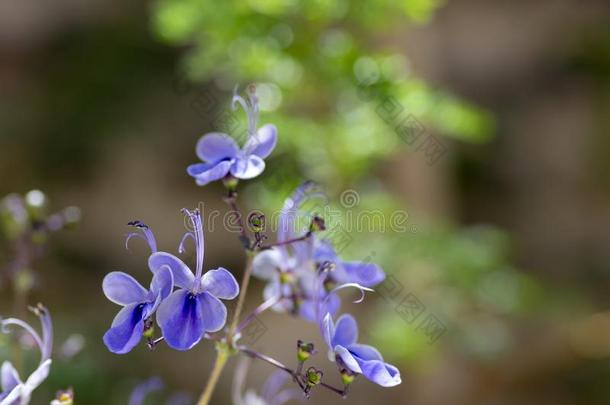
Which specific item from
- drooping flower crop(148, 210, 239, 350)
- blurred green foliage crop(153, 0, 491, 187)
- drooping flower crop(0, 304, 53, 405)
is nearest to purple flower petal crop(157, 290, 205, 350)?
drooping flower crop(148, 210, 239, 350)

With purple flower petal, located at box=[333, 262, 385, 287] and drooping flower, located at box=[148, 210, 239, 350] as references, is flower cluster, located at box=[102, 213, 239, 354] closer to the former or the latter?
drooping flower, located at box=[148, 210, 239, 350]

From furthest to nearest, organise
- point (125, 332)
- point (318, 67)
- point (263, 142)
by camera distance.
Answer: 1. point (318, 67)
2. point (263, 142)
3. point (125, 332)

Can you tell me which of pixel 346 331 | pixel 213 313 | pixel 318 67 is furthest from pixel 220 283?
pixel 318 67

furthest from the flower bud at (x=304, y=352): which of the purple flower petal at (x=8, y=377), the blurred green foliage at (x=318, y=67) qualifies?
the blurred green foliage at (x=318, y=67)

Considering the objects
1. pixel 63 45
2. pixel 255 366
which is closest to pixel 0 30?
pixel 63 45

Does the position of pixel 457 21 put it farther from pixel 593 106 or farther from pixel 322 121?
pixel 322 121

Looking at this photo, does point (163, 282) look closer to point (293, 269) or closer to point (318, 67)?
point (293, 269)
